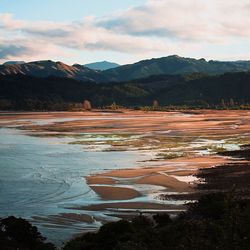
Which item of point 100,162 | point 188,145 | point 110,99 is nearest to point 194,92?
point 110,99

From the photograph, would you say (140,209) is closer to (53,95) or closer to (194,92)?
(53,95)

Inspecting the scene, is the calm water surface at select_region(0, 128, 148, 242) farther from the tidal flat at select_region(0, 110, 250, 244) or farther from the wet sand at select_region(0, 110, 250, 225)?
the wet sand at select_region(0, 110, 250, 225)

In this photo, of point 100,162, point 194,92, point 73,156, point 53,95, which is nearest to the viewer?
point 100,162

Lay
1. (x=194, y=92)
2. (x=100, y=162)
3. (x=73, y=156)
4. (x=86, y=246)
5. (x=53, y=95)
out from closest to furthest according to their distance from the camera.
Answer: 1. (x=86, y=246)
2. (x=100, y=162)
3. (x=73, y=156)
4. (x=53, y=95)
5. (x=194, y=92)

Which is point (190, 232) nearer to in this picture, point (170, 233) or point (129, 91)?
point (170, 233)

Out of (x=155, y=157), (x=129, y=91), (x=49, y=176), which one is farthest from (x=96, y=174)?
(x=129, y=91)

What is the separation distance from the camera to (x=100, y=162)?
3381 cm

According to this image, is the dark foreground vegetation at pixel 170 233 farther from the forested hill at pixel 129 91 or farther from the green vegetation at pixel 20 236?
the forested hill at pixel 129 91

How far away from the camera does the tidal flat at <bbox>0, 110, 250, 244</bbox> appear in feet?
64.2

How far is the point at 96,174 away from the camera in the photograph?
2906 centimetres

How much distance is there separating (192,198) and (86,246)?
9276mm

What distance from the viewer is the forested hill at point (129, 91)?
161625 millimetres

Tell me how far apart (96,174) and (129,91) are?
512ft

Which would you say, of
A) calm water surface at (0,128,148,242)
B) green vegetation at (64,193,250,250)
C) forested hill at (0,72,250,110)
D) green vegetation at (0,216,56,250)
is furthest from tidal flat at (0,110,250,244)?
forested hill at (0,72,250,110)
